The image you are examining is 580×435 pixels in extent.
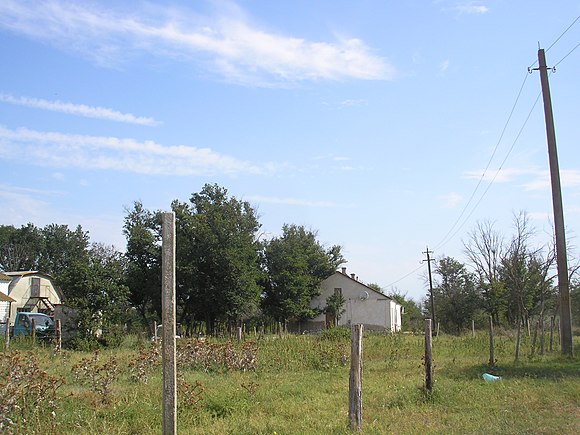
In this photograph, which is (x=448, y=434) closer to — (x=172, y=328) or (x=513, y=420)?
(x=513, y=420)

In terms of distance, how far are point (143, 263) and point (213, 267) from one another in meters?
4.67

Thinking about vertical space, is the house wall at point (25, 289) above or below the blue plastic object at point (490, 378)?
above

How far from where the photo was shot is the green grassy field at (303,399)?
844 centimetres

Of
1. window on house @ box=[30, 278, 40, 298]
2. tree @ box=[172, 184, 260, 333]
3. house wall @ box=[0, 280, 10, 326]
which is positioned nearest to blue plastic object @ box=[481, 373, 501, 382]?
tree @ box=[172, 184, 260, 333]

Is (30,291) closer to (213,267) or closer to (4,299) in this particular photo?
(4,299)

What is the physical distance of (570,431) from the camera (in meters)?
8.20

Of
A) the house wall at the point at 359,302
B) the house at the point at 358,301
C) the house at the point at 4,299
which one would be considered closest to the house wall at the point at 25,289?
the house at the point at 4,299

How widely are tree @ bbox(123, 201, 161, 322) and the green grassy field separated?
864 inches

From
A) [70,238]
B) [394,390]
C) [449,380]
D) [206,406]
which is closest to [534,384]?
[449,380]

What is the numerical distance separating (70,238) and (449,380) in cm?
7091

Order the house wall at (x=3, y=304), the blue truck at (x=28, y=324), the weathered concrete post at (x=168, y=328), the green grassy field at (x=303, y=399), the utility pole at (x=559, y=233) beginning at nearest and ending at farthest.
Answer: the weathered concrete post at (x=168, y=328), the green grassy field at (x=303, y=399), the utility pole at (x=559, y=233), the blue truck at (x=28, y=324), the house wall at (x=3, y=304)

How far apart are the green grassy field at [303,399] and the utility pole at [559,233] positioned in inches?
48.4

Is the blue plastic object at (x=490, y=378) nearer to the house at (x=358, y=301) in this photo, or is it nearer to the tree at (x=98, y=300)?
the tree at (x=98, y=300)

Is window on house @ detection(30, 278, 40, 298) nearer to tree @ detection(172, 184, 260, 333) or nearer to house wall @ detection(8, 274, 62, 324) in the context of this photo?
house wall @ detection(8, 274, 62, 324)
